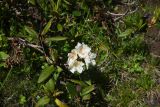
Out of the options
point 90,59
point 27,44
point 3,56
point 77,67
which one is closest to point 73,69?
point 77,67

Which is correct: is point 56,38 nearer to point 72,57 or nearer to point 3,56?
point 72,57

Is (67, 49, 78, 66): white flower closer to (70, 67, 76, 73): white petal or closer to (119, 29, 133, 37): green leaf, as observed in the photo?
(70, 67, 76, 73): white petal

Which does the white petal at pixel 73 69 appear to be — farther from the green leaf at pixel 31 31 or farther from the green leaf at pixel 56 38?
the green leaf at pixel 31 31

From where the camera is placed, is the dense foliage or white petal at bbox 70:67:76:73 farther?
the dense foliage

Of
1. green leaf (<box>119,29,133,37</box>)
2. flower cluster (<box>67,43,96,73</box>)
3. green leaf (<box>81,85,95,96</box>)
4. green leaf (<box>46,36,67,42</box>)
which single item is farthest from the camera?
green leaf (<box>119,29,133,37</box>)

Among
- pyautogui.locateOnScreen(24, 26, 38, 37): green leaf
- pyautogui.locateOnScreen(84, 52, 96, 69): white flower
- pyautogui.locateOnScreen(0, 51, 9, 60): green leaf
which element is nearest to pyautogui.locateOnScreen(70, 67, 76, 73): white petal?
pyautogui.locateOnScreen(84, 52, 96, 69): white flower

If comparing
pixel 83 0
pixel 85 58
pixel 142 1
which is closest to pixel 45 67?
pixel 85 58

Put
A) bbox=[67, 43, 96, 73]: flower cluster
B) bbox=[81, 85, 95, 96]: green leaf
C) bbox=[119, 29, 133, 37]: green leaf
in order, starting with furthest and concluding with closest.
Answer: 1. bbox=[119, 29, 133, 37]: green leaf
2. bbox=[81, 85, 95, 96]: green leaf
3. bbox=[67, 43, 96, 73]: flower cluster

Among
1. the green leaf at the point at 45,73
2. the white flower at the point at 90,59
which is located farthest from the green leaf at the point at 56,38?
the white flower at the point at 90,59
